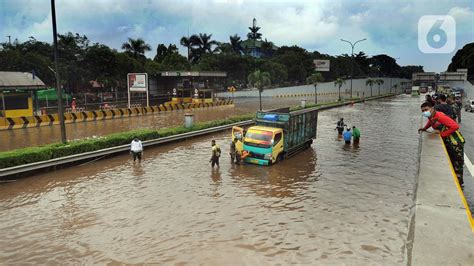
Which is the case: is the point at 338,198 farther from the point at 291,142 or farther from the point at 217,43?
the point at 217,43

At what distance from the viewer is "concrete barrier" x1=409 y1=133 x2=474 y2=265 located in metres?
4.91

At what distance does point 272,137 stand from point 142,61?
6091 cm

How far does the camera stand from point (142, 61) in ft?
241

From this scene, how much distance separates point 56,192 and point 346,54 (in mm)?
157343

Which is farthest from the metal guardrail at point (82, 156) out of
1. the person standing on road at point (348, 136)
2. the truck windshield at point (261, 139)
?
the person standing on road at point (348, 136)

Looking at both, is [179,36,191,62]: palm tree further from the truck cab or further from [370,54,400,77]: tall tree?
[370,54,400,77]: tall tree

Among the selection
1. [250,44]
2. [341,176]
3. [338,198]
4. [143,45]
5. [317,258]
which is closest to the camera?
[317,258]

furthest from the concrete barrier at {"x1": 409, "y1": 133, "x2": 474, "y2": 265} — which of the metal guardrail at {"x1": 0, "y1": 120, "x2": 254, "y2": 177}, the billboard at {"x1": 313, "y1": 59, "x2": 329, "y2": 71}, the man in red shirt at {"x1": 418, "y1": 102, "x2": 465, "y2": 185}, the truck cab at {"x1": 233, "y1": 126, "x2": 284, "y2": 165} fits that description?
the billboard at {"x1": 313, "y1": 59, "x2": 329, "y2": 71}

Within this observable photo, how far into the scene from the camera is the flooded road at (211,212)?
9.02m

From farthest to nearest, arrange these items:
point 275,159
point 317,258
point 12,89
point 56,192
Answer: point 12,89
point 275,159
point 56,192
point 317,258

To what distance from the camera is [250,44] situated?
14425 centimetres

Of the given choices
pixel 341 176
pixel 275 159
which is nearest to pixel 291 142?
pixel 275 159

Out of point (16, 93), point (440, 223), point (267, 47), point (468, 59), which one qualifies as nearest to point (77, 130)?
point (16, 93)

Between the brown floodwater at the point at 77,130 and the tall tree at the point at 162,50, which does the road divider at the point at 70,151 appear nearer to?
the brown floodwater at the point at 77,130
